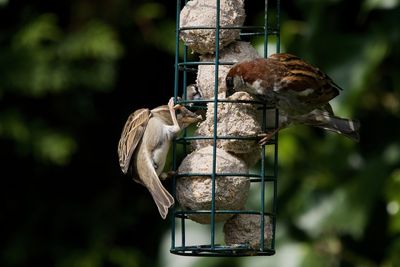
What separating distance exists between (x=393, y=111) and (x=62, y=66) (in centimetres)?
193

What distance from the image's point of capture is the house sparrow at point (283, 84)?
4.11 metres

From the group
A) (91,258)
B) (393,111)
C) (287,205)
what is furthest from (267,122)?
(91,258)

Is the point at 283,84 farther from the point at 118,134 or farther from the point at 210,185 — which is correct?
the point at 118,134

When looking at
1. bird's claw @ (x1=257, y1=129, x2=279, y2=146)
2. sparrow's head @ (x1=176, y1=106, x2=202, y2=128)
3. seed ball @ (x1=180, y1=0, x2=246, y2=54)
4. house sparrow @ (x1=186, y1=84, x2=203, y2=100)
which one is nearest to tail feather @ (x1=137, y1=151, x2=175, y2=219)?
sparrow's head @ (x1=176, y1=106, x2=202, y2=128)

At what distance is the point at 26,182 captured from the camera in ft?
22.2

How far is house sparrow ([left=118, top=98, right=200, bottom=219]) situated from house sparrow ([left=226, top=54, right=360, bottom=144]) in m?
0.35

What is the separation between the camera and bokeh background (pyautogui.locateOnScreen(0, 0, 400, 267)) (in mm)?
5680

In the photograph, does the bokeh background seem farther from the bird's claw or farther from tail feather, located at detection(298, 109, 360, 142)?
the bird's claw

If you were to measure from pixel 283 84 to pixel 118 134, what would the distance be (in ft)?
9.66

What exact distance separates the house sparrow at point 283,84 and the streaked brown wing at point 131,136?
A: 20.2 inches

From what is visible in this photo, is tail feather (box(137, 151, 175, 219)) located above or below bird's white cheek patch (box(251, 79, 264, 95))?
below

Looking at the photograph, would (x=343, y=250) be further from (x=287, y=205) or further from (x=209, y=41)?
(x=209, y=41)

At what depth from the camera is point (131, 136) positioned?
452 cm

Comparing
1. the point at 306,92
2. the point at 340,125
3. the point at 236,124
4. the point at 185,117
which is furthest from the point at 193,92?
the point at 340,125
